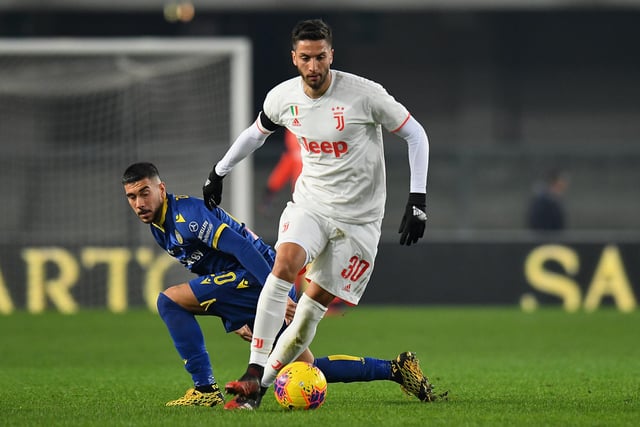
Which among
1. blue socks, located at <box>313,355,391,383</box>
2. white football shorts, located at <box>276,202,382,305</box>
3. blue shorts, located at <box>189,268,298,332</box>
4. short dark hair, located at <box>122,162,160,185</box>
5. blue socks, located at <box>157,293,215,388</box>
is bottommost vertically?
blue socks, located at <box>313,355,391,383</box>

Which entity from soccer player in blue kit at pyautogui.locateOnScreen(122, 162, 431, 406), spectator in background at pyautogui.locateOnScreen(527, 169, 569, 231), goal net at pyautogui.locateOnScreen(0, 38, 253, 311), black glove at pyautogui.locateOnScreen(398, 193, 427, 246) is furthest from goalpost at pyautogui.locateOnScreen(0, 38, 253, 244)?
black glove at pyautogui.locateOnScreen(398, 193, 427, 246)

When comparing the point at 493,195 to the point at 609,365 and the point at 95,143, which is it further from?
the point at 609,365

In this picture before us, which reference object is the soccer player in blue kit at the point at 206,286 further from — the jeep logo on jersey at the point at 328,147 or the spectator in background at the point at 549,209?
the spectator in background at the point at 549,209

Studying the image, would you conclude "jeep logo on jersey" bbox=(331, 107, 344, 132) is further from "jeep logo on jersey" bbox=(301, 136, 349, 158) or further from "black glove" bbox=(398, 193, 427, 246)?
"black glove" bbox=(398, 193, 427, 246)

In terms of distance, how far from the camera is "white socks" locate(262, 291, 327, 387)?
21.4ft

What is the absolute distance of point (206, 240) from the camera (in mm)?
6668

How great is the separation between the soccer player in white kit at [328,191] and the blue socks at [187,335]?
38 cm

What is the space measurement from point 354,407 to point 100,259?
9.77 meters

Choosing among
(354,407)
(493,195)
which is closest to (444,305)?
(493,195)

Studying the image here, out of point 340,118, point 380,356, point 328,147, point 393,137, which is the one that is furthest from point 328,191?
point 393,137

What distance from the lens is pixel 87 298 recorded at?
52.8ft

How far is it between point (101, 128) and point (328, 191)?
31.9 feet

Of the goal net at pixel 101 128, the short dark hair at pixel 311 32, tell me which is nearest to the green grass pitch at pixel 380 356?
the goal net at pixel 101 128

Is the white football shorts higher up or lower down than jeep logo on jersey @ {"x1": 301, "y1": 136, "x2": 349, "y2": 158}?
lower down
